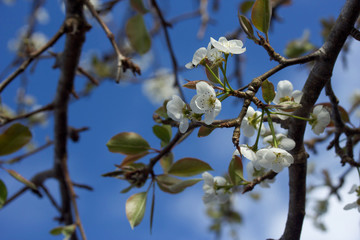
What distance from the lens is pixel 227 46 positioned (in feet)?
1.89

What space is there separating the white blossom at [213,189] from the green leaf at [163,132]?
5.3 inches

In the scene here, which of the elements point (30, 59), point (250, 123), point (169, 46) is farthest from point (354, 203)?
point (30, 59)

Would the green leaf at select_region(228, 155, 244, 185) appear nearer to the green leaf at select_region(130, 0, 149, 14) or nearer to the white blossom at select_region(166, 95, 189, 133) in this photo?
the white blossom at select_region(166, 95, 189, 133)

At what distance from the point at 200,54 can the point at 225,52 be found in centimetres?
5

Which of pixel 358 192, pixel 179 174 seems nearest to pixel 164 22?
pixel 179 174

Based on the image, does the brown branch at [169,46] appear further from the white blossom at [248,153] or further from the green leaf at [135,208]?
the white blossom at [248,153]

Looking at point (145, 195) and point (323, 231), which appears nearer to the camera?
point (145, 195)

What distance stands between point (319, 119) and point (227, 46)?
0.27 meters

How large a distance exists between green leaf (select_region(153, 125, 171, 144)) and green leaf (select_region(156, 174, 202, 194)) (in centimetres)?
11

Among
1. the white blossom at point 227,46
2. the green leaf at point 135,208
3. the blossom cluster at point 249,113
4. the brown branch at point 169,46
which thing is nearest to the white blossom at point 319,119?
the blossom cluster at point 249,113

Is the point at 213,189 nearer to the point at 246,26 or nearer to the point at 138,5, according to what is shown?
the point at 246,26

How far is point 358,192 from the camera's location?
813mm

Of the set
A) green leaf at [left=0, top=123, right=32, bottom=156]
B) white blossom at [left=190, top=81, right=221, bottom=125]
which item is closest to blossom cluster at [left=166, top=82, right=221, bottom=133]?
white blossom at [left=190, top=81, right=221, bottom=125]

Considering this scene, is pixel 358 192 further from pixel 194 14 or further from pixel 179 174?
pixel 194 14
